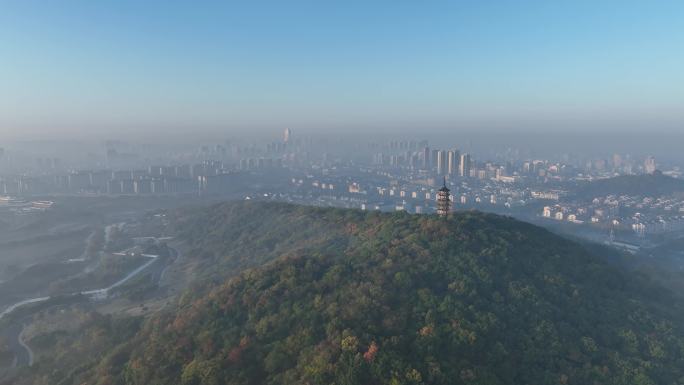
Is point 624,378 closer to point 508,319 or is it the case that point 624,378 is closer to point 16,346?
point 508,319

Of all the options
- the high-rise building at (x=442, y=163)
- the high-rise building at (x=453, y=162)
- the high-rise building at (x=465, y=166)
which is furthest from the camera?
the high-rise building at (x=442, y=163)

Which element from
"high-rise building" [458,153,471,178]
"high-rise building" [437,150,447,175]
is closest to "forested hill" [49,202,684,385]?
"high-rise building" [458,153,471,178]

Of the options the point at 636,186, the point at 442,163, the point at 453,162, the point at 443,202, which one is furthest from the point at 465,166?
the point at 443,202

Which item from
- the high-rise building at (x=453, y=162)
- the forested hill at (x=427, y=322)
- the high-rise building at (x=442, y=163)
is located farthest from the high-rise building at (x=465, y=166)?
the forested hill at (x=427, y=322)

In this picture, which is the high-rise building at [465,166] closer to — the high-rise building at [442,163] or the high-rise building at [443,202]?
the high-rise building at [442,163]

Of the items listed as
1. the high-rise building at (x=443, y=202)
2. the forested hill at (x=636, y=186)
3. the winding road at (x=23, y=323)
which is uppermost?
the high-rise building at (x=443, y=202)

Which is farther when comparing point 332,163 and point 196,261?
point 332,163

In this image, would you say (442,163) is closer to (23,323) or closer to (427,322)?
(23,323)

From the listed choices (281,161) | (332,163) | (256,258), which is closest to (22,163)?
(281,161)
